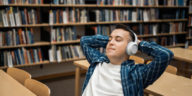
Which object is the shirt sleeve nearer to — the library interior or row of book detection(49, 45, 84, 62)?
the library interior

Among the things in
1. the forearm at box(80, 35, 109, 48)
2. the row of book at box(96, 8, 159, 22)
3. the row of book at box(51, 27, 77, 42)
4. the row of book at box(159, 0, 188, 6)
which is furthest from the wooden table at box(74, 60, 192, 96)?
the row of book at box(159, 0, 188, 6)

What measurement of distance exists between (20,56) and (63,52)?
750 millimetres

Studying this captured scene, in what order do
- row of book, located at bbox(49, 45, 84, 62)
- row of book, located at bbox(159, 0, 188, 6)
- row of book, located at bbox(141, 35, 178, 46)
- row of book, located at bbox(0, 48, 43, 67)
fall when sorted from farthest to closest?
row of book, located at bbox(141, 35, 178, 46) → row of book, located at bbox(159, 0, 188, 6) → row of book, located at bbox(49, 45, 84, 62) → row of book, located at bbox(0, 48, 43, 67)

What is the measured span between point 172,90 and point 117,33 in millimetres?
685

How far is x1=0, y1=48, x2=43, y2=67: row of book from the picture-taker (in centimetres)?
348

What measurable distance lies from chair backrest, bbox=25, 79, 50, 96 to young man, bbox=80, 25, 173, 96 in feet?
0.94

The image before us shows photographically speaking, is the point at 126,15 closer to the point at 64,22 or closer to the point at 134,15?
the point at 134,15

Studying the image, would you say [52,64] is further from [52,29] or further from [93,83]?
[93,83]

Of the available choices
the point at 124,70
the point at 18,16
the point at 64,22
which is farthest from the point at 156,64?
the point at 64,22

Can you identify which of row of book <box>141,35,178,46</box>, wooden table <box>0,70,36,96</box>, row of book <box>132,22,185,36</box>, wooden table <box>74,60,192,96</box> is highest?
row of book <box>132,22,185,36</box>

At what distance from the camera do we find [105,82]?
1.40 metres

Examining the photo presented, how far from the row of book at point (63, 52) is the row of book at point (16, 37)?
409 mm

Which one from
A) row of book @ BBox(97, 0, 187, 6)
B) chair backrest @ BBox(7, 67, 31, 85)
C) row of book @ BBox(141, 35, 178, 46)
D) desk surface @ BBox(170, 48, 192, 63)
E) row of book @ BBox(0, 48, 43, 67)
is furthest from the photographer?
row of book @ BBox(141, 35, 178, 46)

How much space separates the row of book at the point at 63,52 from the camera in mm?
3914
